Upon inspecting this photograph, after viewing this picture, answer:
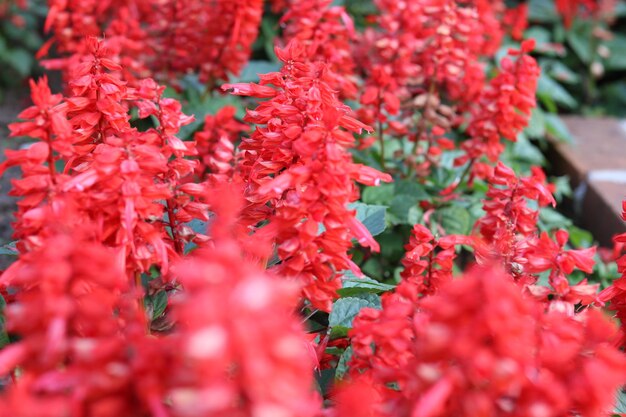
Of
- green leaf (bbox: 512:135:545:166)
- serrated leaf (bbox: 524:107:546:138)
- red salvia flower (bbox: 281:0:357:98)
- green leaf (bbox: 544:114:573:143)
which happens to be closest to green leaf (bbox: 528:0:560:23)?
green leaf (bbox: 544:114:573:143)

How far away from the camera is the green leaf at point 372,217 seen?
4.69 ft

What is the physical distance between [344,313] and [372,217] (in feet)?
1.04

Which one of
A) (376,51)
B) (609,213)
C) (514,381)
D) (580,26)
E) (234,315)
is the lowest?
(609,213)

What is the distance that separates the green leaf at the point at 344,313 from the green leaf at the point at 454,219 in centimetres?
71

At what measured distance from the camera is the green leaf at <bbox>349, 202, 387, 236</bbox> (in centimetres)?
143

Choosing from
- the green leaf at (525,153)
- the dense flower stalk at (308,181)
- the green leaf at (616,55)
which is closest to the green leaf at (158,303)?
the dense flower stalk at (308,181)

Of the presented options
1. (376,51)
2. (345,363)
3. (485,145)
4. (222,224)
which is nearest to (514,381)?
(222,224)

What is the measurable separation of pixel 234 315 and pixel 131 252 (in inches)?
17.2

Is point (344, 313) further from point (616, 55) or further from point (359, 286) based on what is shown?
point (616, 55)

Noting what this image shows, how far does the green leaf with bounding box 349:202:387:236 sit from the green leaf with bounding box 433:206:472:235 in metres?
0.42

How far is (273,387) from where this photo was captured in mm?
581

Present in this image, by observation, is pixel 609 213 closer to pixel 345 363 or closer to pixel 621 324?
pixel 621 324

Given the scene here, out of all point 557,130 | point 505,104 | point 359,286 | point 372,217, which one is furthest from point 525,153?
point 359,286

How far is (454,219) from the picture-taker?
197cm
